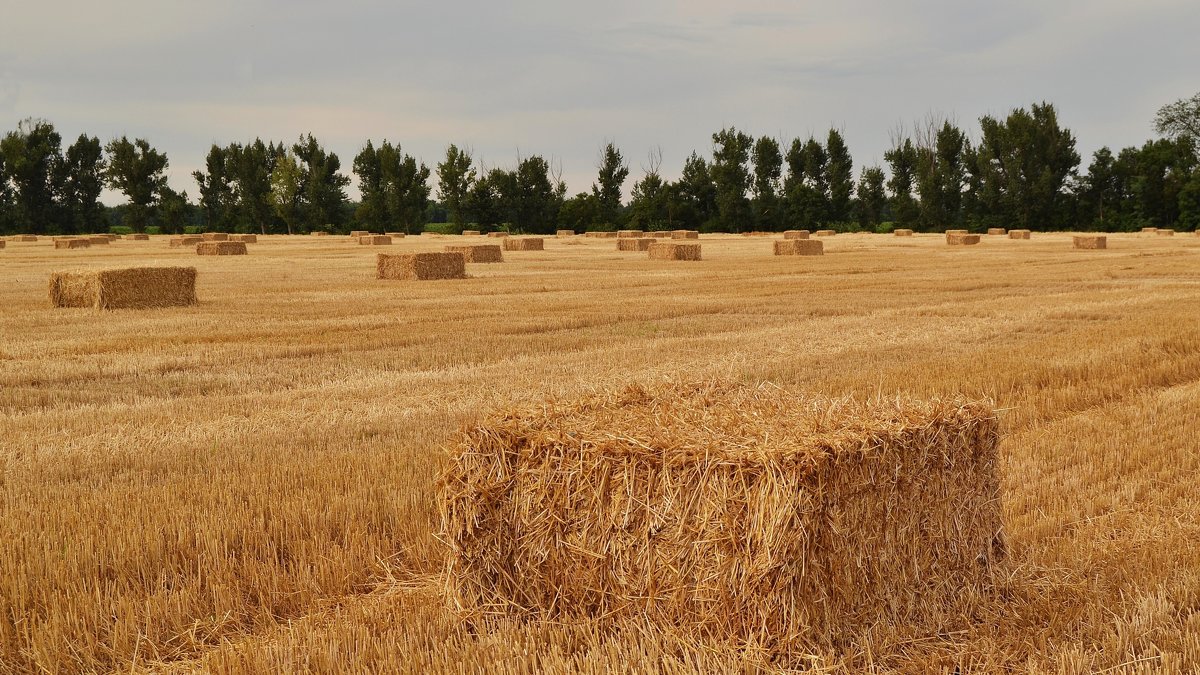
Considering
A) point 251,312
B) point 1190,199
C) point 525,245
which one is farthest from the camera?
point 1190,199

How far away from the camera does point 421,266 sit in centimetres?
2764

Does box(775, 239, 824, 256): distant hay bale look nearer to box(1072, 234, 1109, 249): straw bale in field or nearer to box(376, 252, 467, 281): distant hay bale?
box(1072, 234, 1109, 249): straw bale in field

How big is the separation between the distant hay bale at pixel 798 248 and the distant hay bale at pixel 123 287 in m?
25.3

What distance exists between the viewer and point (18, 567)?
5387 millimetres

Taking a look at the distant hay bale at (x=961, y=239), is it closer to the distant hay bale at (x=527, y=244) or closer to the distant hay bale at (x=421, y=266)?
the distant hay bale at (x=527, y=244)

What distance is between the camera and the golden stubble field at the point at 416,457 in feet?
15.0

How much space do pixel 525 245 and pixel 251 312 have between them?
89.3 feet

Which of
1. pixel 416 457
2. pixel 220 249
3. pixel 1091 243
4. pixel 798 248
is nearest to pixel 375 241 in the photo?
pixel 220 249

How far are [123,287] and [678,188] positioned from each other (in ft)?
222

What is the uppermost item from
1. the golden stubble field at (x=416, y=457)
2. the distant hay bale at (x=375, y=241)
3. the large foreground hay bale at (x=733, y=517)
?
the distant hay bale at (x=375, y=241)

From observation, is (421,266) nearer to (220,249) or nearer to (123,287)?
(123,287)

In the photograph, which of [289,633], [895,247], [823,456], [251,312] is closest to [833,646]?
[823,456]

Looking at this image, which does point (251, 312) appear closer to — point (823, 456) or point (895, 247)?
point (823, 456)

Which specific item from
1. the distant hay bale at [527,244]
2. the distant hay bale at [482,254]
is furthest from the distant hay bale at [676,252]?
the distant hay bale at [527,244]
